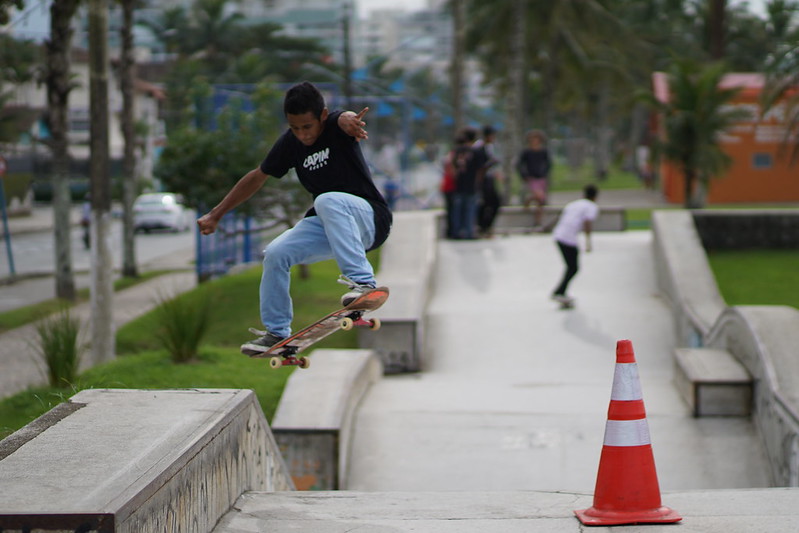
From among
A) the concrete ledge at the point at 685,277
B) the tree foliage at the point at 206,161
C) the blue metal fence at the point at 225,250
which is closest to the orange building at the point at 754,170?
the blue metal fence at the point at 225,250

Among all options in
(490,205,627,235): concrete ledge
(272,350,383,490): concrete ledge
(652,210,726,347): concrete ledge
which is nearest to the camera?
(272,350,383,490): concrete ledge

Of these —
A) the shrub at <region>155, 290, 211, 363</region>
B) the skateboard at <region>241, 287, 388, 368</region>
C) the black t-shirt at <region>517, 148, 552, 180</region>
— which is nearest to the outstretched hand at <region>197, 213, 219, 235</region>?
the skateboard at <region>241, 287, 388, 368</region>

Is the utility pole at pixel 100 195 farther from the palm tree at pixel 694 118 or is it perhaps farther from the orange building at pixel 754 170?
the orange building at pixel 754 170

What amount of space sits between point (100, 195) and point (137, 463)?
9.71 meters

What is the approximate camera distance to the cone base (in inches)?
193

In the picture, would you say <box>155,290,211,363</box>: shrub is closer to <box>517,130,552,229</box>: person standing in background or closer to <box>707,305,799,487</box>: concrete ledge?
<box>707,305,799,487</box>: concrete ledge

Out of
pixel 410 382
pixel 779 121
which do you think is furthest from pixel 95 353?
pixel 779 121

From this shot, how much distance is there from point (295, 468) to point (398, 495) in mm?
2615

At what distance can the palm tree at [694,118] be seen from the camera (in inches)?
907

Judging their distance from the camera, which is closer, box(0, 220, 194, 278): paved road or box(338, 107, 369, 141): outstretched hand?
box(338, 107, 369, 141): outstretched hand

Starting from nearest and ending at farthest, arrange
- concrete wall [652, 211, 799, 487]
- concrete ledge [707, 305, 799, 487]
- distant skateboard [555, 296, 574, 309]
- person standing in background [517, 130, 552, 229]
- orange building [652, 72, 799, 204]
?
concrete ledge [707, 305, 799, 487]
concrete wall [652, 211, 799, 487]
distant skateboard [555, 296, 574, 309]
person standing in background [517, 130, 552, 229]
orange building [652, 72, 799, 204]

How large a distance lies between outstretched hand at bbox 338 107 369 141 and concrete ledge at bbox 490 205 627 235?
14.9m

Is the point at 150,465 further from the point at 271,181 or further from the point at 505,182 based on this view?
the point at 505,182

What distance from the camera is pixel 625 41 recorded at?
1625 inches
